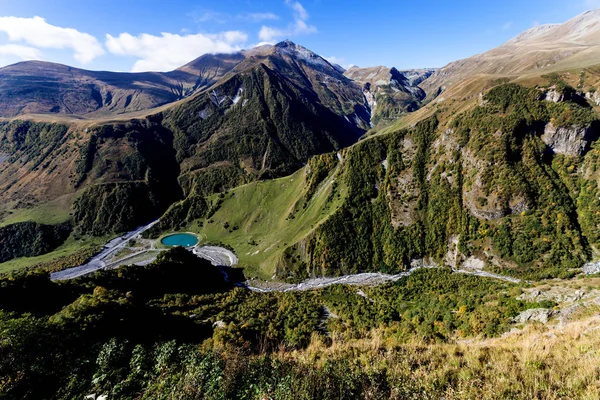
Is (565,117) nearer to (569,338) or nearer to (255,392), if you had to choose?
(569,338)

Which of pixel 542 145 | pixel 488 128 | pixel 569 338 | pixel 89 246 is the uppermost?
pixel 488 128

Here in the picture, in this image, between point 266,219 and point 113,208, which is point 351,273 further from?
point 113,208

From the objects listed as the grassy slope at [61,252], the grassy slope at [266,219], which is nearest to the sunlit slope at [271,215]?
the grassy slope at [266,219]

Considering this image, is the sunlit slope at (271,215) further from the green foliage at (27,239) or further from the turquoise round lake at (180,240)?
the green foliage at (27,239)

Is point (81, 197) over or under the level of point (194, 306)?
over

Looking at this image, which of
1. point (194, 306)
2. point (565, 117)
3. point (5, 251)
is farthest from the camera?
point (5, 251)

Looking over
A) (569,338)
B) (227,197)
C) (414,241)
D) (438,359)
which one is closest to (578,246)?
(414,241)

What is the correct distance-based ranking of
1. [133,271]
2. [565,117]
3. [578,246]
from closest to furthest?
[133,271] < [578,246] < [565,117]

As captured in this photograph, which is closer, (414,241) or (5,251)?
(414,241)
